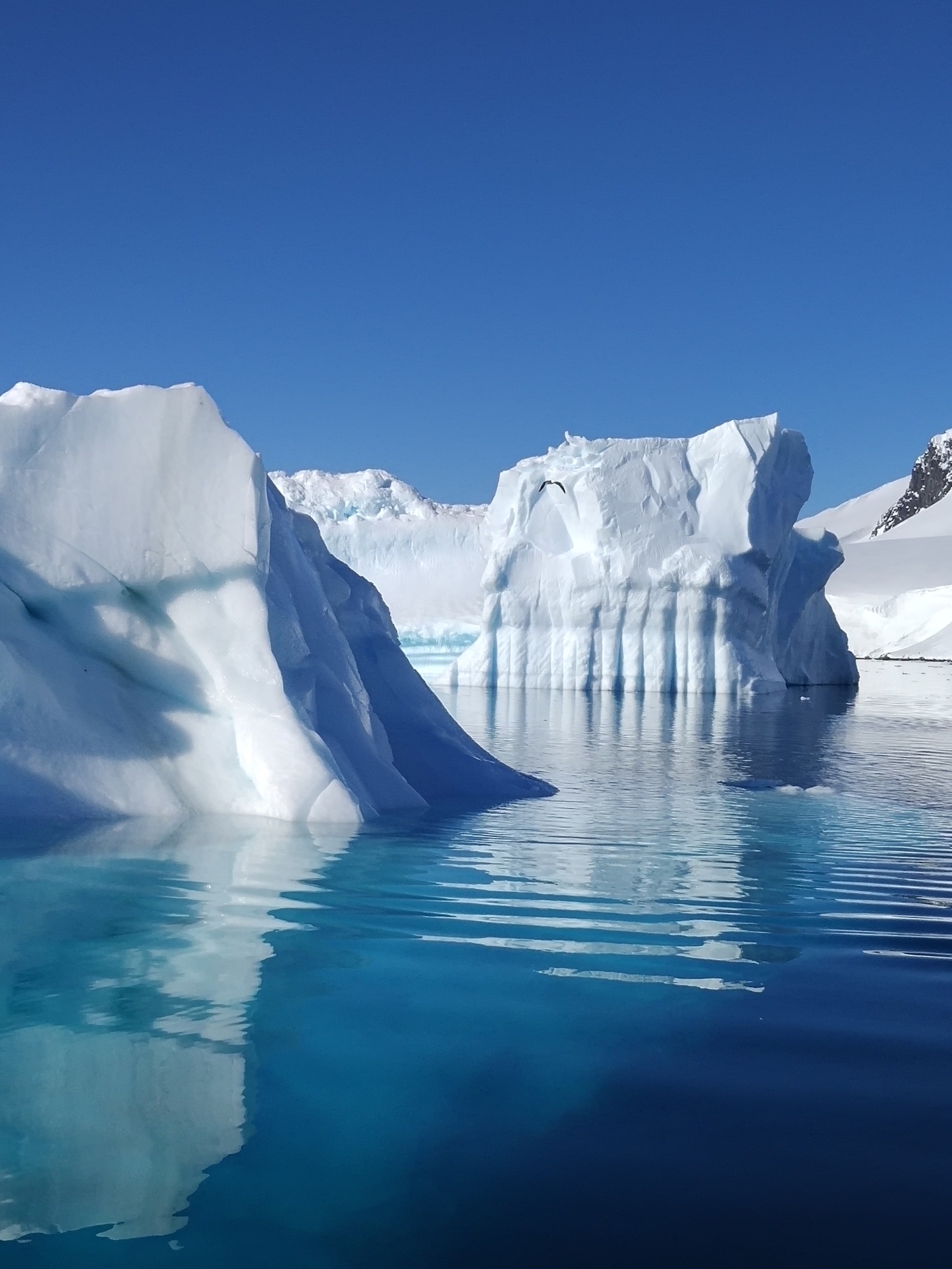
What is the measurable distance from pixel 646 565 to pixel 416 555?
690 inches

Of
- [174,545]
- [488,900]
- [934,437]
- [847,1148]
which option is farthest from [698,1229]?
[934,437]

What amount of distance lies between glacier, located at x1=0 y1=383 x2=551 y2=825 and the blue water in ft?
1.25

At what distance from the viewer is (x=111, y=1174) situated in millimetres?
1766

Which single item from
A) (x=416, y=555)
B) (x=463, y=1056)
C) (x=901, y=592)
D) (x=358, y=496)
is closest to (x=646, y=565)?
(x=416, y=555)

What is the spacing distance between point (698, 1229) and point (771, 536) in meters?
→ 23.6

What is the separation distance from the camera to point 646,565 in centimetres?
2388

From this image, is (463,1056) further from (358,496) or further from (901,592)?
(901,592)

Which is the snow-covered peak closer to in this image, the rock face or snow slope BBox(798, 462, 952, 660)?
snow slope BBox(798, 462, 952, 660)

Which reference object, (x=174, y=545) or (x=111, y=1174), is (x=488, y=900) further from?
(x=174, y=545)

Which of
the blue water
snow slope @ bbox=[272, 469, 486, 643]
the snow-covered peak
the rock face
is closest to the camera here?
the blue water

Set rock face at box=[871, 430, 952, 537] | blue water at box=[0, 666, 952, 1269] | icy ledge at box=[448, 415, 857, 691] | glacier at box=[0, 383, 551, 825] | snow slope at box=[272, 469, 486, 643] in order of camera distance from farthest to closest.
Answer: rock face at box=[871, 430, 952, 537], snow slope at box=[272, 469, 486, 643], icy ledge at box=[448, 415, 857, 691], glacier at box=[0, 383, 551, 825], blue water at box=[0, 666, 952, 1269]

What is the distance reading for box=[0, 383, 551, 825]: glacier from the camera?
5.04 m

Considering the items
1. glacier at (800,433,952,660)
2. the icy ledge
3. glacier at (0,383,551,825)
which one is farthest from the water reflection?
glacier at (800,433,952,660)

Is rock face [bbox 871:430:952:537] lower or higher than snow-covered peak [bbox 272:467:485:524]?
higher
